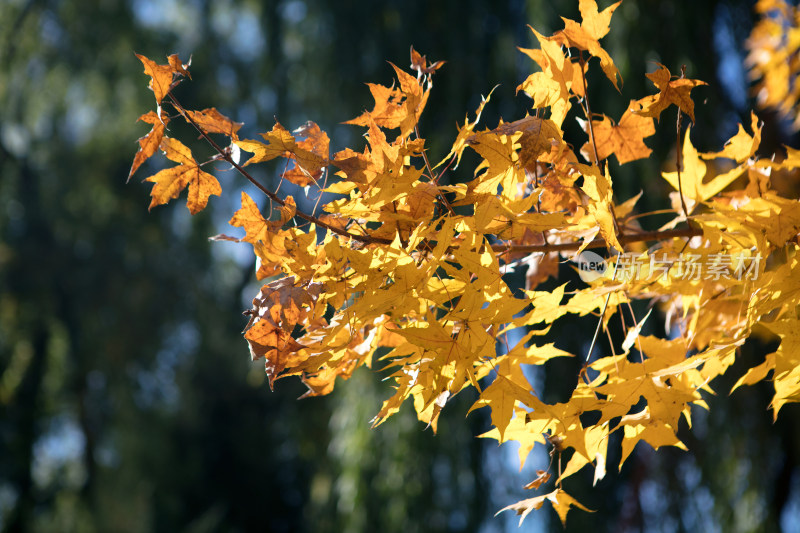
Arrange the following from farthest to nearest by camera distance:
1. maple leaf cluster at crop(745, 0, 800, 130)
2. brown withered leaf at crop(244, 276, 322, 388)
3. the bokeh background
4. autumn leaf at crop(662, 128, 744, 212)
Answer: the bokeh background < maple leaf cluster at crop(745, 0, 800, 130) < autumn leaf at crop(662, 128, 744, 212) < brown withered leaf at crop(244, 276, 322, 388)

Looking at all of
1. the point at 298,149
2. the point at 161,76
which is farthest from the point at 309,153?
the point at 161,76

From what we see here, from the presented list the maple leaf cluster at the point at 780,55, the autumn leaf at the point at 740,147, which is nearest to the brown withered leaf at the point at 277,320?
the autumn leaf at the point at 740,147

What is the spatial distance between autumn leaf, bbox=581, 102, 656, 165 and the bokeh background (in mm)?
1085

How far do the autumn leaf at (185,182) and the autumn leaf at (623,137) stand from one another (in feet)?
1.11

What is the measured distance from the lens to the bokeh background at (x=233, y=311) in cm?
175

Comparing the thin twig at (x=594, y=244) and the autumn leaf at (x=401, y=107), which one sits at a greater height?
the autumn leaf at (x=401, y=107)

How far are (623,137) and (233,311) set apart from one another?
12.3 feet

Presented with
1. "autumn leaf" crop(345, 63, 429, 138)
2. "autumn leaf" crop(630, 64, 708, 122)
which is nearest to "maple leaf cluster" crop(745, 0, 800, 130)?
"autumn leaf" crop(630, 64, 708, 122)

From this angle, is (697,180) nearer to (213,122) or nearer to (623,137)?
(623,137)

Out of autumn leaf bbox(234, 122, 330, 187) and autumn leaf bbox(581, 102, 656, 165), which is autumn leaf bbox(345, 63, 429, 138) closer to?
autumn leaf bbox(234, 122, 330, 187)

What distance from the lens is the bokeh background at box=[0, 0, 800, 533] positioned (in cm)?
175

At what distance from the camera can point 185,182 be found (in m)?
0.52

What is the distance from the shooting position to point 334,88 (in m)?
2.11

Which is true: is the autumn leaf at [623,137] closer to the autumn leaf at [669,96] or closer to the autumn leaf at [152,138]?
the autumn leaf at [669,96]
